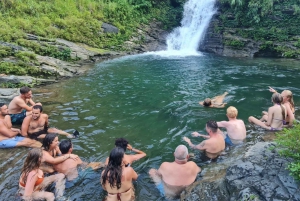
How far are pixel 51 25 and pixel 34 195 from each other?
2001cm

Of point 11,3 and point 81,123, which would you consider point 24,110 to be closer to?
point 81,123

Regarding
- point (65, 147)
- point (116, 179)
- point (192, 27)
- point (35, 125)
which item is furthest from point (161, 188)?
Result: point (192, 27)

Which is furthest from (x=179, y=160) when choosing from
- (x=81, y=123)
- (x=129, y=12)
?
(x=129, y=12)

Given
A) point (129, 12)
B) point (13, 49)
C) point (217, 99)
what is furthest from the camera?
point (129, 12)

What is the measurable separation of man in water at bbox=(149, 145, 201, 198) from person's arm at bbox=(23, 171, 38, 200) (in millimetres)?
2473

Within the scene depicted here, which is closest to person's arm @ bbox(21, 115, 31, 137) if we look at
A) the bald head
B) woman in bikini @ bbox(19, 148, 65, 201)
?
woman in bikini @ bbox(19, 148, 65, 201)

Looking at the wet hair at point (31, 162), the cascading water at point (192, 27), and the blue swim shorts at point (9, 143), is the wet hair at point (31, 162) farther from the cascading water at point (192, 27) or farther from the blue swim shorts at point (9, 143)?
the cascading water at point (192, 27)

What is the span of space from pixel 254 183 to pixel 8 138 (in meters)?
6.44

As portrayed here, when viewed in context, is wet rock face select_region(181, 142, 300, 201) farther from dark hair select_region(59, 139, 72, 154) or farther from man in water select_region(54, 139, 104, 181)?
dark hair select_region(59, 139, 72, 154)

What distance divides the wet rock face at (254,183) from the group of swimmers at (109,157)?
53cm

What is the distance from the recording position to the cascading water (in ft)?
91.5

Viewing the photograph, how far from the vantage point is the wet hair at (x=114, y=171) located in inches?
179

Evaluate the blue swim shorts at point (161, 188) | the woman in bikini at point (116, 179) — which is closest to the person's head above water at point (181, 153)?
the blue swim shorts at point (161, 188)

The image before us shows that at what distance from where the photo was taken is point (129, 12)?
94.5ft
